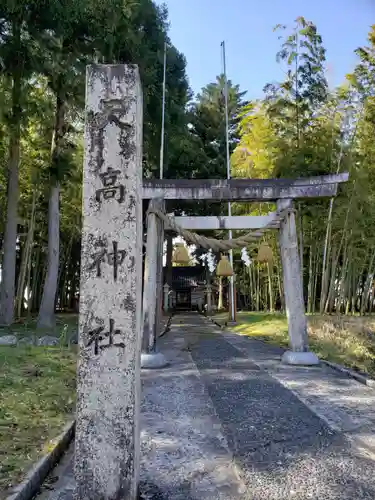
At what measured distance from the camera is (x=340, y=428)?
373cm

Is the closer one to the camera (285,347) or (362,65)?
(285,347)

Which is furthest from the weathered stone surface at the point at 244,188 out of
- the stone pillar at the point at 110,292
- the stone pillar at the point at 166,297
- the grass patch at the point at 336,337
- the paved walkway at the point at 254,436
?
the stone pillar at the point at 166,297

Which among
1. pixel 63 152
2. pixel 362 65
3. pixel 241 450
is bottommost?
pixel 241 450

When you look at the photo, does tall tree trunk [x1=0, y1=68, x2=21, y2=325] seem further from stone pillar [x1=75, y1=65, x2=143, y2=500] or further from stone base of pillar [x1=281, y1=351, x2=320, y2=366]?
stone pillar [x1=75, y1=65, x2=143, y2=500]

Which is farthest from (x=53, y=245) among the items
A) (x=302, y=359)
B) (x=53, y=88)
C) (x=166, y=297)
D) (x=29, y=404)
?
(x=166, y=297)

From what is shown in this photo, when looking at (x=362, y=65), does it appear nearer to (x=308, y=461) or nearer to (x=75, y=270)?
(x=308, y=461)

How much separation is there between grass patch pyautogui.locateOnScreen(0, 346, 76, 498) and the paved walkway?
27cm

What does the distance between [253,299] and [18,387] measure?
1870cm

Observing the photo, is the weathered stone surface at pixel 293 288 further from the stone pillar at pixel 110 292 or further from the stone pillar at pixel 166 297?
the stone pillar at pixel 166 297

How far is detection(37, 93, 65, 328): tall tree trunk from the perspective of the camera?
1094 centimetres

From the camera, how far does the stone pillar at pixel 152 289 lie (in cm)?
684

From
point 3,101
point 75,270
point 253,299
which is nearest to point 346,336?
point 3,101

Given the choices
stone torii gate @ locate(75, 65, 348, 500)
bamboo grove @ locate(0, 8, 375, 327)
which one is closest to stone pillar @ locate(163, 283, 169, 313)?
bamboo grove @ locate(0, 8, 375, 327)

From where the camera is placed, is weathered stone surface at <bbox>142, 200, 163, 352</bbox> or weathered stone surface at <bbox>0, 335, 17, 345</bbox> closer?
weathered stone surface at <bbox>142, 200, 163, 352</bbox>
